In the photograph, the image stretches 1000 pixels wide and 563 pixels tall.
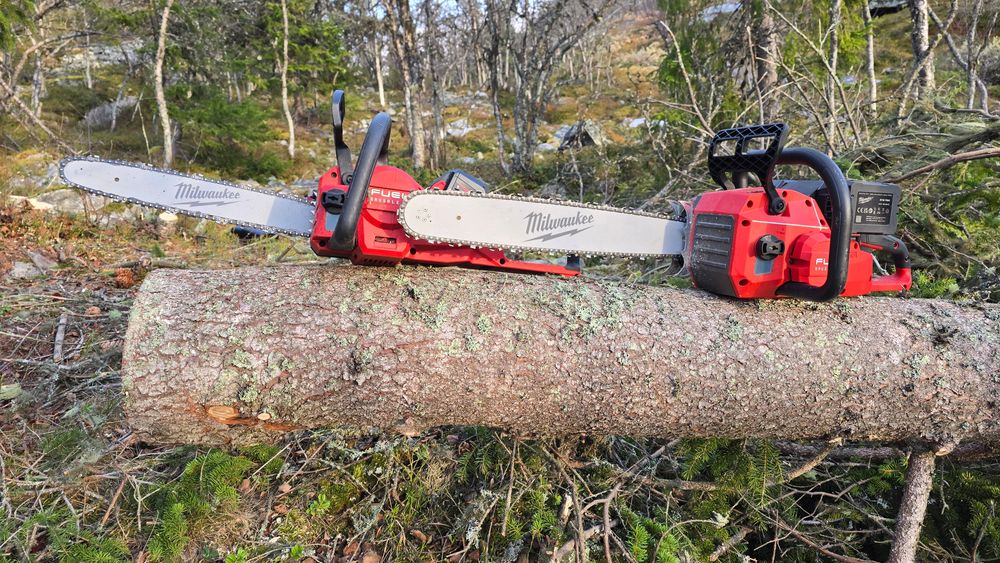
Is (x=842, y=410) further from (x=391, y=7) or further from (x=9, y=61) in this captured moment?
(x=9, y=61)

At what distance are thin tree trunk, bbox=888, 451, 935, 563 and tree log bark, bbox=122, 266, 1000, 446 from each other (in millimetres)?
93

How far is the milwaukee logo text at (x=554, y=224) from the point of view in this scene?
1.50 metres

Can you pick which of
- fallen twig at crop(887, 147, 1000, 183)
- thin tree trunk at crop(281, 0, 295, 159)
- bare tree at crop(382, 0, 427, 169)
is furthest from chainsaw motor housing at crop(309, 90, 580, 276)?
thin tree trunk at crop(281, 0, 295, 159)

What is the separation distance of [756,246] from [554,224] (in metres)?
0.61

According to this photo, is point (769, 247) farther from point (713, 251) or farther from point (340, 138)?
point (340, 138)

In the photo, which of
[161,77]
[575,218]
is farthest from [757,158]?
[161,77]

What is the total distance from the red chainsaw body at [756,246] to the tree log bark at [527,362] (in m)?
0.10

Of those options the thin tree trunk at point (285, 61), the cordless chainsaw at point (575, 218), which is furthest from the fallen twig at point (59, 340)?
the thin tree trunk at point (285, 61)

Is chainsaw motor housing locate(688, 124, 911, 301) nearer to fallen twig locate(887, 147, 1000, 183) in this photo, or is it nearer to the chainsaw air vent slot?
the chainsaw air vent slot

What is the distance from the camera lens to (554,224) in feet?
4.99

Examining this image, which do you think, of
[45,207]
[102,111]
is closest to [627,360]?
[45,207]

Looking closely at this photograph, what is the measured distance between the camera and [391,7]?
7.89 meters

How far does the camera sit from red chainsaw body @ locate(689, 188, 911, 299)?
1.39m

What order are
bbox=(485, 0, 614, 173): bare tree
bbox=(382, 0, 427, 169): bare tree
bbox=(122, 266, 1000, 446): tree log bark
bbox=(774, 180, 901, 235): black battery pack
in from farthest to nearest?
bbox=(382, 0, 427, 169): bare tree
bbox=(485, 0, 614, 173): bare tree
bbox=(774, 180, 901, 235): black battery pack
bbox=(122, 266, 1000, 446): tree log bark
